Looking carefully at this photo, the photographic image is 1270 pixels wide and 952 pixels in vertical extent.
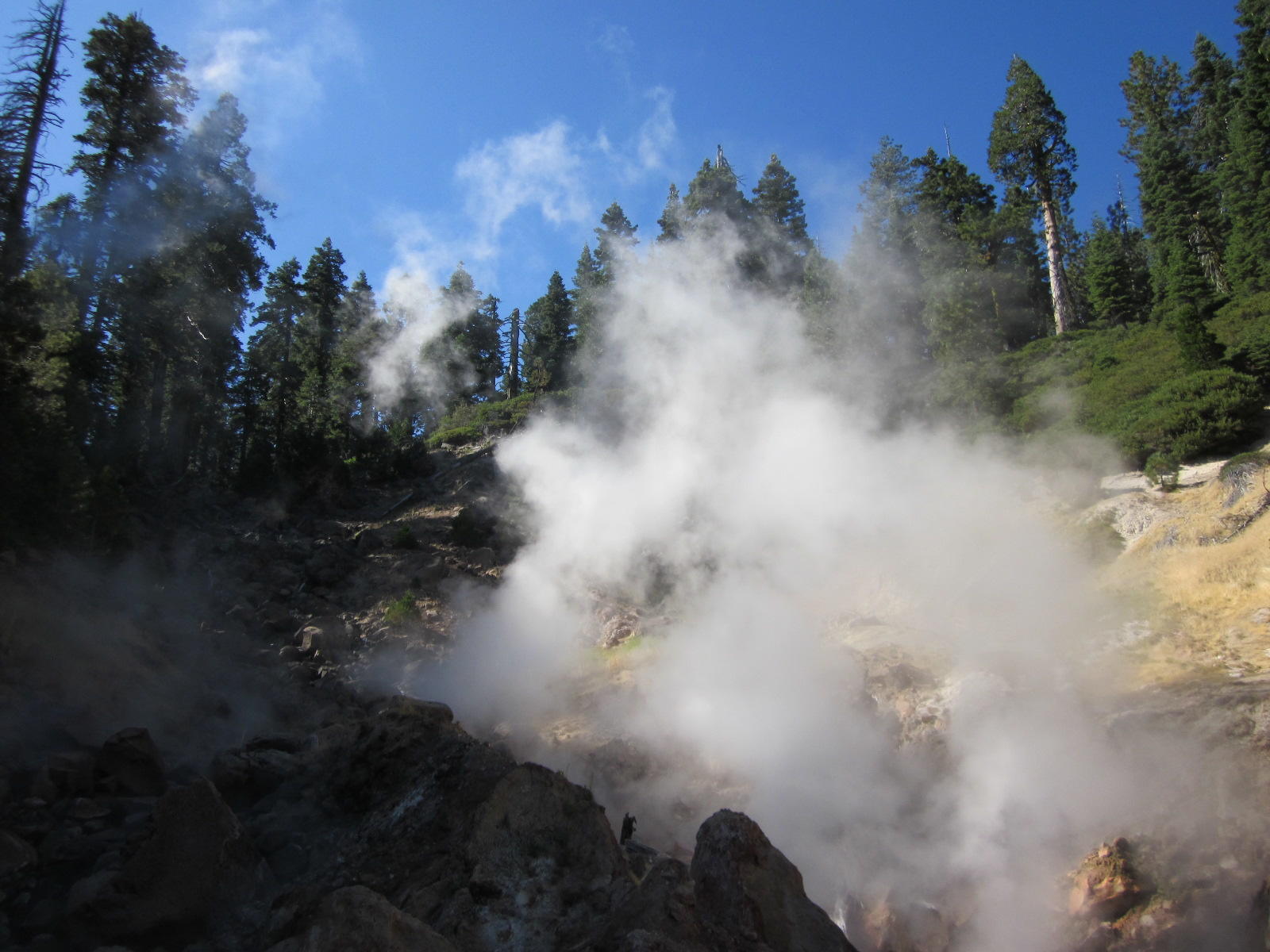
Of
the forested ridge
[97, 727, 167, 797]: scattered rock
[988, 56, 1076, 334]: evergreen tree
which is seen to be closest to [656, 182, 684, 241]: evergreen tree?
the forested ridge

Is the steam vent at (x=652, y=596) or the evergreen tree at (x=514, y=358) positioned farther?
the evergreen tree at (x=514, y=358)

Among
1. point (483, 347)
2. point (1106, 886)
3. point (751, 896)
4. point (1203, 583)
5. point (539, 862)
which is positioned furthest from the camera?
point (483, 347)

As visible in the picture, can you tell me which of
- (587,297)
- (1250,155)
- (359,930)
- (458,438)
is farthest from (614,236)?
(359,930)

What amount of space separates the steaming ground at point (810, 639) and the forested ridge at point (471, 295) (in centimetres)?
289

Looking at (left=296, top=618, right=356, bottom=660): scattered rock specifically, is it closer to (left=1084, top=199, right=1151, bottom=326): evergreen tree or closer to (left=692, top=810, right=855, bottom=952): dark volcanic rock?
(left=692, top=810, right=855, bottom=952): dark volcanic rock

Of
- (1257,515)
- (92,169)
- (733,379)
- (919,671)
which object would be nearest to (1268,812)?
(919,671)

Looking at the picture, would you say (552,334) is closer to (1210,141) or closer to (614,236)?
(614,236)

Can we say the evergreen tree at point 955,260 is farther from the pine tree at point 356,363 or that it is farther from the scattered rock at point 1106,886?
the pine tree at point 356,363

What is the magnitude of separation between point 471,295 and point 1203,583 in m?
34.9

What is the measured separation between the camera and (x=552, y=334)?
136 feet

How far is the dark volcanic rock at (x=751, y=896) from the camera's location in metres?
4.81

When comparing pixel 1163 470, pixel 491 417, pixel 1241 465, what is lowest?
pixel 1241 465

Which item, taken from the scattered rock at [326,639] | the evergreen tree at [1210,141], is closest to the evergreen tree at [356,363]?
the scattered rock at [326,639]

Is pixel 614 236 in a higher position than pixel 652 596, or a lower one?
higher
